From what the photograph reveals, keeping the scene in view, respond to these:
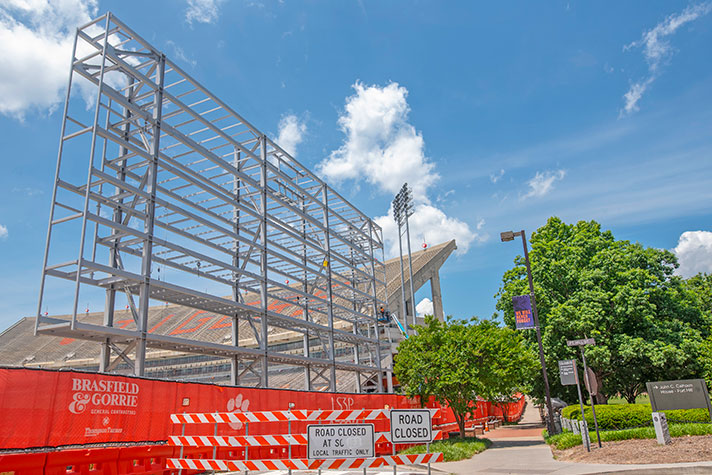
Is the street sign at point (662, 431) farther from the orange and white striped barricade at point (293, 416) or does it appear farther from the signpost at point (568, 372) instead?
the orange and white striped barricade at point (293, 416)

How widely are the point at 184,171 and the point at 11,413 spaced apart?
14614mm

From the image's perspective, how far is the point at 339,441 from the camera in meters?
9.12

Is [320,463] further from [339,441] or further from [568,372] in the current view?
[568,372]

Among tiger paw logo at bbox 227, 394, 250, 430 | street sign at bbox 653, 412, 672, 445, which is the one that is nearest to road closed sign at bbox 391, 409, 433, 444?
tiger paw logo at bbox 227, 394, 250, 430

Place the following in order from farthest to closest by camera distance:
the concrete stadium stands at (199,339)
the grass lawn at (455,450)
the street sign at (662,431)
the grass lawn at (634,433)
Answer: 1. the concrete stadium stands at (199,339)
2. the grass lawn at (455,450)
3. the grass lawn at (634,433)
4. the street sign at (662,431)

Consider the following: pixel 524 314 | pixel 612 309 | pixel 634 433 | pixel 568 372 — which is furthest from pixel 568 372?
pixel 612 309

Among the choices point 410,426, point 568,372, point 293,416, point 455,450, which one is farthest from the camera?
point 568,372

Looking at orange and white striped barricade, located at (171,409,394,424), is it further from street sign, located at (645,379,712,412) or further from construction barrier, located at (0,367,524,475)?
street sign, located at (645,379,712,412)

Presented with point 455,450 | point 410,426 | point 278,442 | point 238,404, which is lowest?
point 455,450

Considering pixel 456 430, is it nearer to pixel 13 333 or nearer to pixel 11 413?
pixel 11 413

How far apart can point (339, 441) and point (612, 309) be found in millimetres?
25906

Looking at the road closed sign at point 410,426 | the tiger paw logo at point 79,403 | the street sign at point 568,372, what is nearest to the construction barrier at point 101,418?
the tiger paw logo at point 79,403

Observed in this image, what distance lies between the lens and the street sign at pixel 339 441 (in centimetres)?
893

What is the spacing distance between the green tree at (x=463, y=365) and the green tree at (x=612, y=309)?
6.31m
